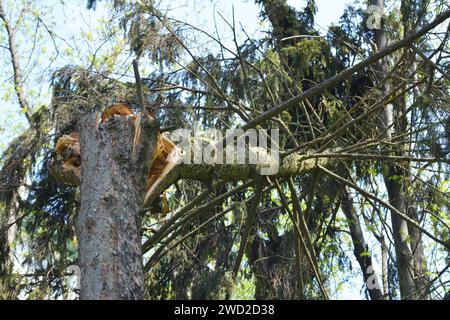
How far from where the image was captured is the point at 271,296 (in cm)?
714

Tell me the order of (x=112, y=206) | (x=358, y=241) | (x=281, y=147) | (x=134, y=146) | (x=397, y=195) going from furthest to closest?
1. (x=358, y=241)
2. (x=397, y=195)
3. (x=281, y=147)
4. (x=134, y=146)
5. (x=112, y=206)

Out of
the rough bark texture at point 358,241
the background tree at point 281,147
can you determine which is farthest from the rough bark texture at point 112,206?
the rough bark texture at point 358,241

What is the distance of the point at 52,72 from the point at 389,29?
376 cm

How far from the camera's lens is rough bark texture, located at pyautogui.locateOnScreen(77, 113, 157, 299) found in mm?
4289

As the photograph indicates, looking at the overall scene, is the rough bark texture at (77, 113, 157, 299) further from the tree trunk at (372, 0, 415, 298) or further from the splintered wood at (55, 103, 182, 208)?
the tree trunk at (372, 0, 415, 298)

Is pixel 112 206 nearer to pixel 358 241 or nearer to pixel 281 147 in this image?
pixel 281 147

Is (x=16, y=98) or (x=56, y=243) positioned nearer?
(x=56, y=243)

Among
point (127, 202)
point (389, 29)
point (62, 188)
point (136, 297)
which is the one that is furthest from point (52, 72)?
point (389, 29)

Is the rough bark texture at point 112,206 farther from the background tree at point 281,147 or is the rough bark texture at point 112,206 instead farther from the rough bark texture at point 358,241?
the rough bark texture at point 358,241

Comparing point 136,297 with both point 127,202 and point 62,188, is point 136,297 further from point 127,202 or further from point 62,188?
point 62,188

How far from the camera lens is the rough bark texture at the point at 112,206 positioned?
429 cm

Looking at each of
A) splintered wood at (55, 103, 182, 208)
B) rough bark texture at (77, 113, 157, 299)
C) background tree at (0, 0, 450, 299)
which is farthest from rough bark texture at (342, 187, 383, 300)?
rough bark texture at (77, 113, 157, 299)

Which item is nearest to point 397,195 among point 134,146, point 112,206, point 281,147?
point 281,147

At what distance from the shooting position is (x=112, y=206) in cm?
452
